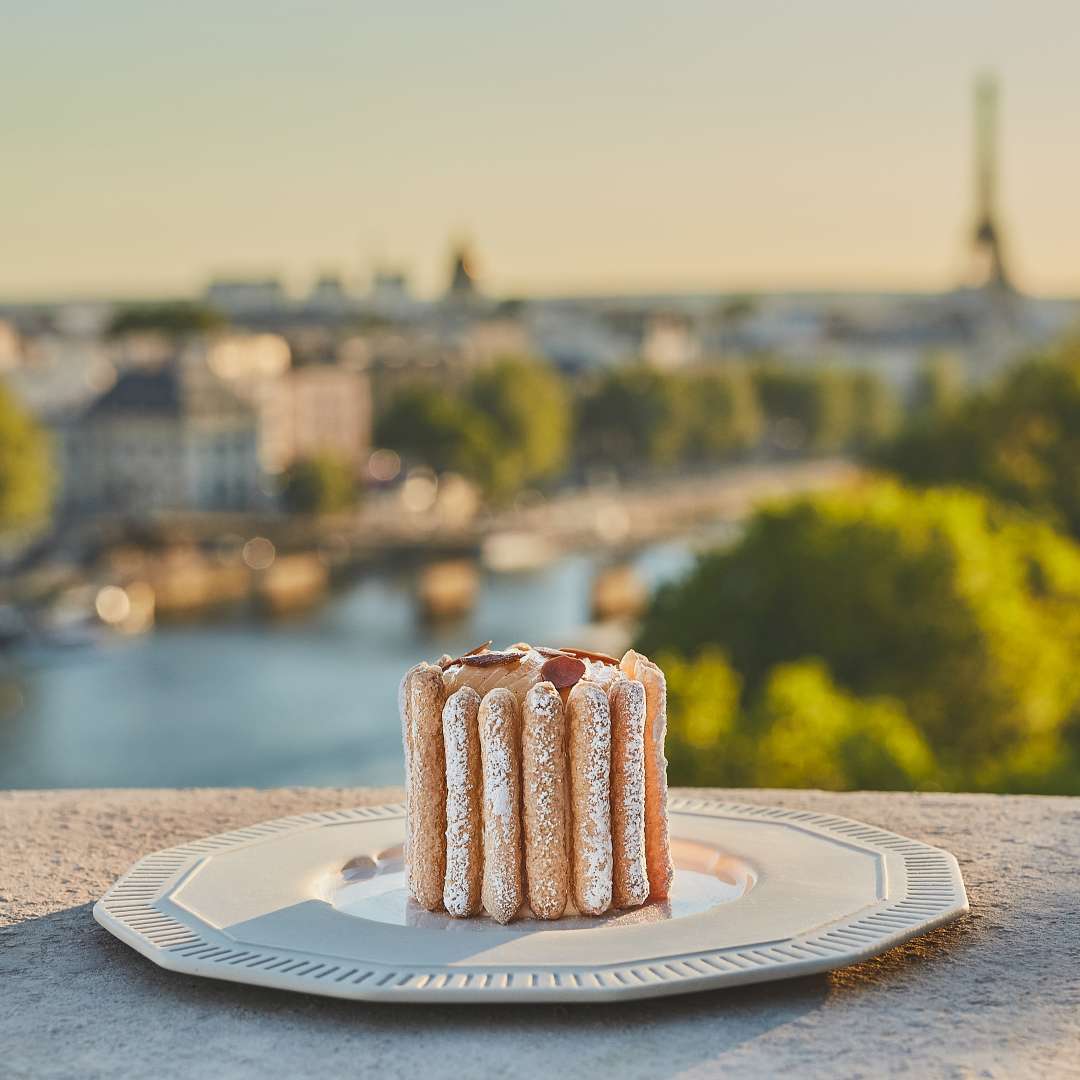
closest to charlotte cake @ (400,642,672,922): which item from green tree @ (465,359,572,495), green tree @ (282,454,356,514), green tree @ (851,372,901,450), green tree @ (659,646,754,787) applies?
green tree @ (659,646,754,787)

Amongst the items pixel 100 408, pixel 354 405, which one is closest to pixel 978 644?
pixel 100 408

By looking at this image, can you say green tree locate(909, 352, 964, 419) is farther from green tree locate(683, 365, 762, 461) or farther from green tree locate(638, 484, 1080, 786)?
green tree locate(638, 484, 1080, 786)

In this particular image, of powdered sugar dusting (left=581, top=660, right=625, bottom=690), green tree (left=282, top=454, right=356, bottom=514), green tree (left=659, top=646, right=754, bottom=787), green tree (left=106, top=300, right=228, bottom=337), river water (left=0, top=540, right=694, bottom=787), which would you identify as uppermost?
green tree (left=106, top=300, right=228, bottom=337)

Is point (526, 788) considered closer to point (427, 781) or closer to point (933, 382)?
point (427, 781)

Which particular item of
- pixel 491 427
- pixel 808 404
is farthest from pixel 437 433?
pixel 808 404

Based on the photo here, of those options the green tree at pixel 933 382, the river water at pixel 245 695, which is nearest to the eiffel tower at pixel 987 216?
the green tree at pixel 933 382

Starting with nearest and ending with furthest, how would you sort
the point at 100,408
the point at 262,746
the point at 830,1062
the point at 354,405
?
the point at 830,1062 < the point at 262,746 < the point at 100,408 < the point at 354,405

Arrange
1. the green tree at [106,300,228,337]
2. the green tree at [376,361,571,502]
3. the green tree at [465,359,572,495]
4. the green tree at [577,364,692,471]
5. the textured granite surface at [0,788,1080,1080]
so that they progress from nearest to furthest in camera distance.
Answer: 1. the textured granite surface at [0,788,1080,1080]
2. the green tree at [376,361,571,502]
3. the green tree at [465,359,572,495]
4. the green tree at [577,364,692,471]
5. the green tree at [106,300,228,337]

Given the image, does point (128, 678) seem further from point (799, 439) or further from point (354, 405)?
point (799, 439)
